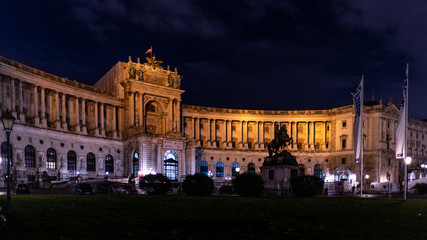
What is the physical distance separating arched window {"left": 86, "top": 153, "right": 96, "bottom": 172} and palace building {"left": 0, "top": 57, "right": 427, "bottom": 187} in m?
0.15

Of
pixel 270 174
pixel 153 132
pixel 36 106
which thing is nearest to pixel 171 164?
pixel 153 132

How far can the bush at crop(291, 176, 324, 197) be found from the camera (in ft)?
110

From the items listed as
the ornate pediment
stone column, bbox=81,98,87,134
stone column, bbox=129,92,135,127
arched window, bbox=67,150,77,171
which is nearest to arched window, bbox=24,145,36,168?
arched window, bbox=67,150,77,171

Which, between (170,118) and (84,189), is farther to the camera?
(170,118)

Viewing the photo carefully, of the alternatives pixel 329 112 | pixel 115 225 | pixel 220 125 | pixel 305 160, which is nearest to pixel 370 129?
pixel 329 112

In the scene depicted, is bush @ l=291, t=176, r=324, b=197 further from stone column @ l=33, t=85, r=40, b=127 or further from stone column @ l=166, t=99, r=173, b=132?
stone column @ l=166, t=99, r=173, b=132

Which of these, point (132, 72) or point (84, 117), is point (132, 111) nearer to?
point (132, 72)

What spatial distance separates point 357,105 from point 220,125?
217ft

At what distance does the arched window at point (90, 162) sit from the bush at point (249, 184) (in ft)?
167

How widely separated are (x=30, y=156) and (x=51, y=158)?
4726 mm

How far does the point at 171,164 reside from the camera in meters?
81.0

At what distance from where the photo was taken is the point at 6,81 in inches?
2431

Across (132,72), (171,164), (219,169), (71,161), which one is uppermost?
(132,72)

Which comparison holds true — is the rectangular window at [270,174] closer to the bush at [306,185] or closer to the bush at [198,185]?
the bush at [306,185]
